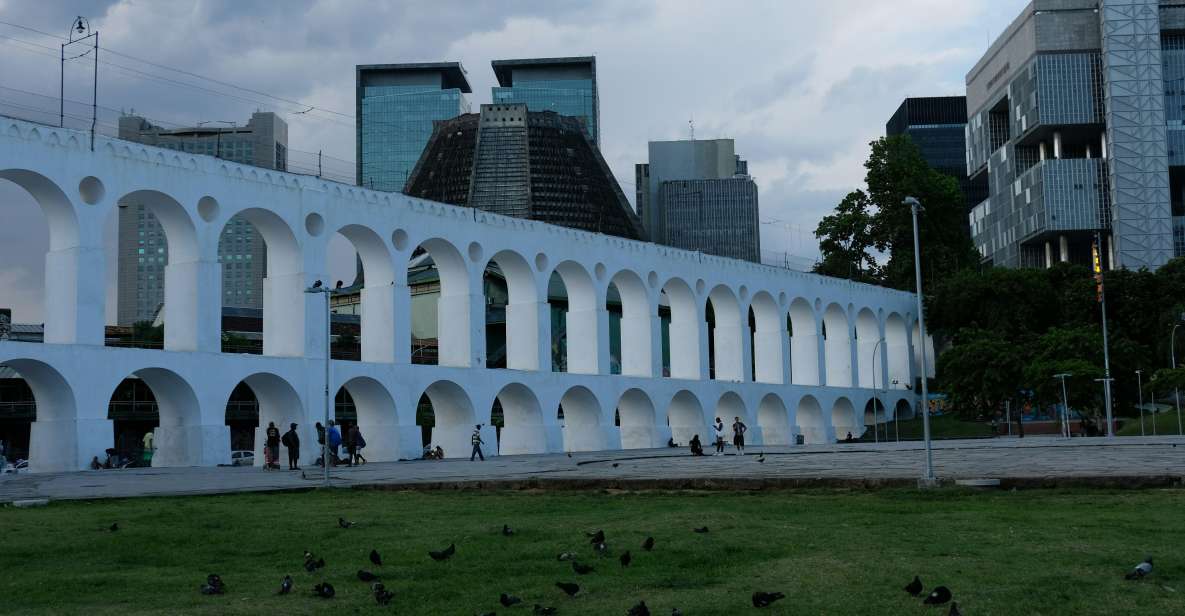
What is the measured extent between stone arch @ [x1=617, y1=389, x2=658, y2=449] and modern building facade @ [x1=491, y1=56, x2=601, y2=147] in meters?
133

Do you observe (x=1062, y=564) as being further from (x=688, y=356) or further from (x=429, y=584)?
(x=688, y=356)

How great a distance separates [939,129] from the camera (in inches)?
6368

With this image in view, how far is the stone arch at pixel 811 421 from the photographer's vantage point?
61.3m

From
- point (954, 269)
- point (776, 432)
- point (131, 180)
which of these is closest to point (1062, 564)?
point (131, 180)

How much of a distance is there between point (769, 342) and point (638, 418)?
12.4 meters

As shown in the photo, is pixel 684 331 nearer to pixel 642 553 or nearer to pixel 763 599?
pixel 642 553

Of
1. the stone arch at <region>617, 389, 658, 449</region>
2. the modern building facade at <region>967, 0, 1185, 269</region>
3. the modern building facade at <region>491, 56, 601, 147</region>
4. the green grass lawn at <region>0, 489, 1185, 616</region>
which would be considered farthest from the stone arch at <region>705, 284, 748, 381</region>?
the modern building facade at <region>491, 56, 601, 147</region>

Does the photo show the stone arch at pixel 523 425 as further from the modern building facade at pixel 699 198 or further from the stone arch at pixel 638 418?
the modern building facade at pixel 699 198

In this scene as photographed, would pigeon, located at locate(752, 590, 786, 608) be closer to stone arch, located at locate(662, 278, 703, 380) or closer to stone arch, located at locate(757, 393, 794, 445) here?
stone arch, located at locate(662, 278, 703, 380)

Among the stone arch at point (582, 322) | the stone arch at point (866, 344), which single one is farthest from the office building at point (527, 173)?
the stone arch at point (582, 322)

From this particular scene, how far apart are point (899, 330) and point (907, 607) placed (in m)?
64.8

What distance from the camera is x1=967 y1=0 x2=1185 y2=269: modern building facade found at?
8694cm

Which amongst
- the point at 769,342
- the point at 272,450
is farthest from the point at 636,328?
the point at 272,450

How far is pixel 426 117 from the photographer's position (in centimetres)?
18138
